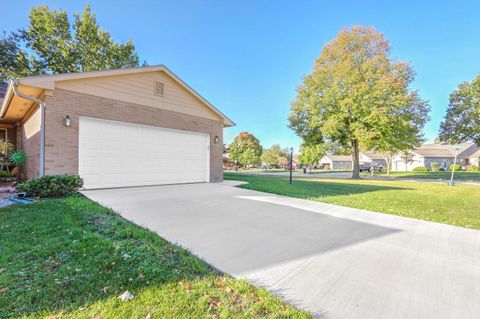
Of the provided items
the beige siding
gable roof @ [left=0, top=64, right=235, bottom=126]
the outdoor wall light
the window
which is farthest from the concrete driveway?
the window

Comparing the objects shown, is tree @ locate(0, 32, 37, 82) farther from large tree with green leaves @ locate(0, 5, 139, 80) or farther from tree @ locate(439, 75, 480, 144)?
tree @ locate(439, 75, 480, 144)

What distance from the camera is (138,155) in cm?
807

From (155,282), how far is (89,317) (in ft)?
1.83

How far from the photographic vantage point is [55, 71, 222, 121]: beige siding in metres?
7.04

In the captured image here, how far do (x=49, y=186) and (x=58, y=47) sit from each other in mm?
19310

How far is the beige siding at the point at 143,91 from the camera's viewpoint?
704cm

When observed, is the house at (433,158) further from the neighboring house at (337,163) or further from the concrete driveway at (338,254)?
the concrete driveway at (338,254)

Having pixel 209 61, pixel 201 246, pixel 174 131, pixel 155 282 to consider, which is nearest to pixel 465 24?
pixel 209 61

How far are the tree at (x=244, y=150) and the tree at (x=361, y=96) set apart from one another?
68.7 ft

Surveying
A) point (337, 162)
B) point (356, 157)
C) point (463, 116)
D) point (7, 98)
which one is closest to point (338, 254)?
point (7, 98)

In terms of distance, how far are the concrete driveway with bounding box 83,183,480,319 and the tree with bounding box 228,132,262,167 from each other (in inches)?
1291

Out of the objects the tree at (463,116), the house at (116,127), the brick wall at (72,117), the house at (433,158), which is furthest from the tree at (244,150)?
the brick wall at (72,117)

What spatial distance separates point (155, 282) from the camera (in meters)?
2.07

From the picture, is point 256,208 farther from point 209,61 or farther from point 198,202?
point 209,61
